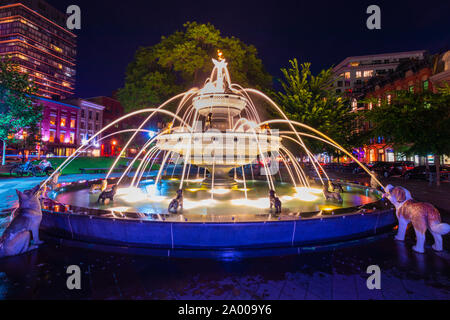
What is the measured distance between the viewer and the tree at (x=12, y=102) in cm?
2239

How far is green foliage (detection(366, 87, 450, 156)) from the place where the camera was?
16906 millimetres

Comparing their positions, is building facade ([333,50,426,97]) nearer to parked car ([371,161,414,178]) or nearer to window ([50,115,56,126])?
parked car ([371,161,414,178])

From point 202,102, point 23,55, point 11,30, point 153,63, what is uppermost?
point 11,30

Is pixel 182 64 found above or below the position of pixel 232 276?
above

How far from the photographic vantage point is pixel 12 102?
22.8m

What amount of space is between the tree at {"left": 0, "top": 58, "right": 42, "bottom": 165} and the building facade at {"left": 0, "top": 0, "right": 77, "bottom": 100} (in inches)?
3235

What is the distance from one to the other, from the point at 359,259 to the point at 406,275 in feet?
2.16

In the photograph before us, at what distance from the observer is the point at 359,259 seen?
13.0 ft

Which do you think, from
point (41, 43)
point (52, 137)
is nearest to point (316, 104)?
point (52, 137)

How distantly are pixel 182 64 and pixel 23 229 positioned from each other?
22.6 m

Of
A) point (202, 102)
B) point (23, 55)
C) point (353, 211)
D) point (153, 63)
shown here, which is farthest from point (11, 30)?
point (353, 211)

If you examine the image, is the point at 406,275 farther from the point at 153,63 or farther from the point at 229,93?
the point at 153,63

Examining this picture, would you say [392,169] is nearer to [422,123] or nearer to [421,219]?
[422,123]
